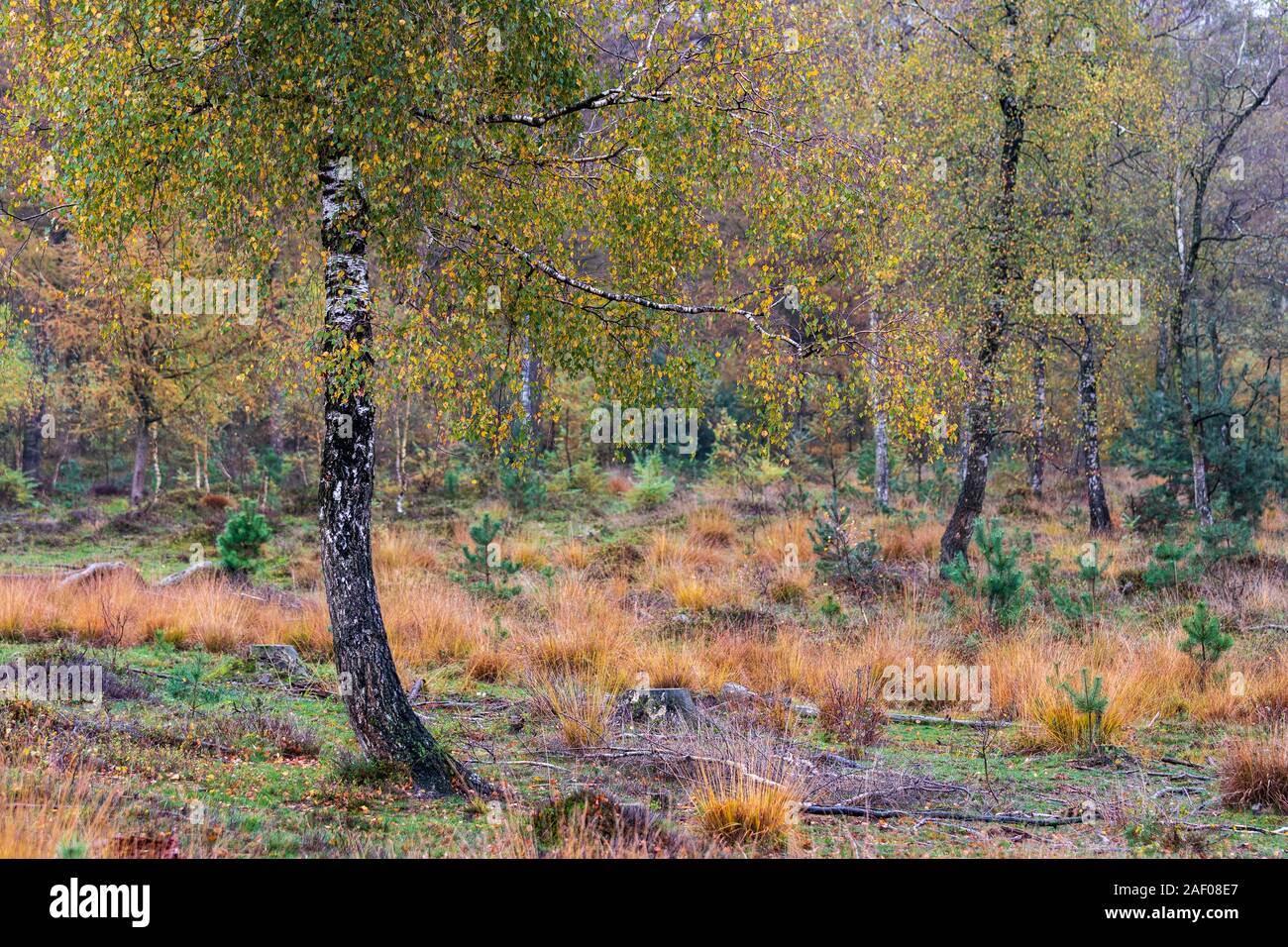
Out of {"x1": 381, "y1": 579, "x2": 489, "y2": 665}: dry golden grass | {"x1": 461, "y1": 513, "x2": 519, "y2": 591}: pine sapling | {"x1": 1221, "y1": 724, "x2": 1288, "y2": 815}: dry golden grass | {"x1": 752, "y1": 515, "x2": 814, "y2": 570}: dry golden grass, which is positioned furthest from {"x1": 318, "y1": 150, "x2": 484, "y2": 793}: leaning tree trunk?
{"x1": 752, "y1": 515, "x2": 814, "y2": 570}: dry golden grass

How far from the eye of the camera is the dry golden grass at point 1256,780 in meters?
6.08

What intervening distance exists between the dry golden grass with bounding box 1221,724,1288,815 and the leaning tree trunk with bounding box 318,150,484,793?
471 centimetres

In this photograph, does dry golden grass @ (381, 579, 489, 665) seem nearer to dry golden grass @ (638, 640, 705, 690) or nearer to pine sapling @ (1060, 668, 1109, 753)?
dry golden grass @ (638, 640, 705, 690)

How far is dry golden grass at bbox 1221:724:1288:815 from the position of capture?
239 inches

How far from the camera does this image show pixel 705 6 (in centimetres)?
627

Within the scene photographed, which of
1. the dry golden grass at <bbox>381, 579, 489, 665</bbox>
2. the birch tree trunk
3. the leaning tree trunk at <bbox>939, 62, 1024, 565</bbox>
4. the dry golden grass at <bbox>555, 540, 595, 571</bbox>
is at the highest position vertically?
the leaning tree trunk at <bbox>939, 62, 1024, 565</bbox>

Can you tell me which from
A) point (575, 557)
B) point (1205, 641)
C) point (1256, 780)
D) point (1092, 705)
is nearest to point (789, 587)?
point (575, 557)

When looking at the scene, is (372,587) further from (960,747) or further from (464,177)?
(960,747)

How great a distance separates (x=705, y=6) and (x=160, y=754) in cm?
582

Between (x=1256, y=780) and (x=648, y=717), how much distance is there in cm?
419

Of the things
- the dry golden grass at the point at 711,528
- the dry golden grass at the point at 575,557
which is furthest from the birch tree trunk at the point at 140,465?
the dry golden grass at the point at 711,528

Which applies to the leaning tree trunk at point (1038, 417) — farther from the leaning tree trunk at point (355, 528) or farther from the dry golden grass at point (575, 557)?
the leaning tree trunk at point (355, 528)

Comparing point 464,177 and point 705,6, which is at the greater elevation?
point 705,6
